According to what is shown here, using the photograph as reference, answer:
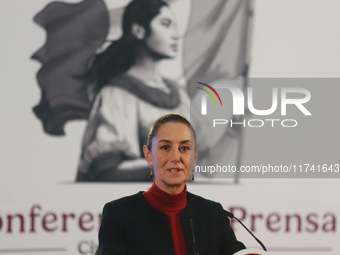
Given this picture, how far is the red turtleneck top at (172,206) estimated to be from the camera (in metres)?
1.38

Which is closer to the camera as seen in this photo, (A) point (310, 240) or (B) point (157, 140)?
(B) point (157, 140)

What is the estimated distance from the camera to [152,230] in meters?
1.36

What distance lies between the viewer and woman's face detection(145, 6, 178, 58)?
8.55ft

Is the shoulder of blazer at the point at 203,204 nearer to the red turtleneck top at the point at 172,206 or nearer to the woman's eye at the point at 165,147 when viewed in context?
the red turtleneck top at the point at 172,206

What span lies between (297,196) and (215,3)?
1.41 metres

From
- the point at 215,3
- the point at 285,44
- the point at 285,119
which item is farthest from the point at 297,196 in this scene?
the point at 215,3

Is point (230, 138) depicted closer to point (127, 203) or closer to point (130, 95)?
point (130, 95)

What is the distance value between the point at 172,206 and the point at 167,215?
37 millimetres

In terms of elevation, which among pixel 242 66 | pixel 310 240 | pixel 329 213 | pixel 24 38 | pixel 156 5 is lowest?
pixel 310 240

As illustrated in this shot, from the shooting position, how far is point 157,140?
1.39m

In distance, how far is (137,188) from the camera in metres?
2.55

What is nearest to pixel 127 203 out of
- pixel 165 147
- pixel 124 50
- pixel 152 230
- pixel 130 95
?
pixel 152 230

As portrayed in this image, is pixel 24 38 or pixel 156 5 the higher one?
pixel 156 5

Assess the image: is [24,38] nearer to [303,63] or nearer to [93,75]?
[93,75]
